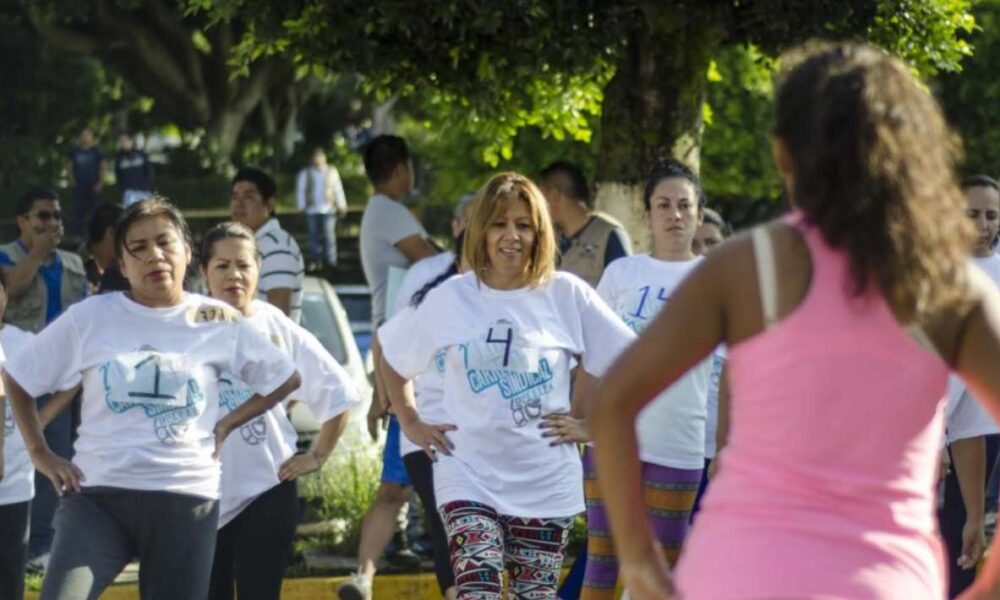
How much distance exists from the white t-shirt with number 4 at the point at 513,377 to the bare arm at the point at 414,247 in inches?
126

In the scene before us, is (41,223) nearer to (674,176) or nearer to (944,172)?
(674,176)

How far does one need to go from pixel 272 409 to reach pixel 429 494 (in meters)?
1.04

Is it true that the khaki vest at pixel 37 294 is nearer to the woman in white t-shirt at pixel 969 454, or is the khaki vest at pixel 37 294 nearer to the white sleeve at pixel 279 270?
the white sleeve at pixel 279 270

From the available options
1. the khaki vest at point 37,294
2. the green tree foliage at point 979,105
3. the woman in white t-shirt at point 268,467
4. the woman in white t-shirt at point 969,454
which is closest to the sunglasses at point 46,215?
the khaki vest at point 37,294

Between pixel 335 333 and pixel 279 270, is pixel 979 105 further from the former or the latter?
pixel 279 270

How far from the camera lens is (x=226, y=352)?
21.5 feet

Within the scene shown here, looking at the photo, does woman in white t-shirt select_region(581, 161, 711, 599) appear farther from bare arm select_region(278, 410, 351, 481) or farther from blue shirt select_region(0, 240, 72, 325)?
blue shirt select_region(0, 240, 72, 325)

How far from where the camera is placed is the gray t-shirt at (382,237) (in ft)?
32.6

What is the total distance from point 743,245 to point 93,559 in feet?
11.5

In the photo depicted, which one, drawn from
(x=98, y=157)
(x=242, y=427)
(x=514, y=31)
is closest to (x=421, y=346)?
(x=242, y=427)

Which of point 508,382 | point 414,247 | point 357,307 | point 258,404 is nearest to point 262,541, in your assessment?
point 258,404

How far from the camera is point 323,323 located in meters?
11.9

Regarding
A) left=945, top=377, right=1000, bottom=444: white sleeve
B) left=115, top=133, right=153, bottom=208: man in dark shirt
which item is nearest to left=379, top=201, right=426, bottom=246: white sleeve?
left=945, top=377, right=1000, bottom=444: white sleeve

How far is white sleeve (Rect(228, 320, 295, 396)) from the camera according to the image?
6.66 metres
